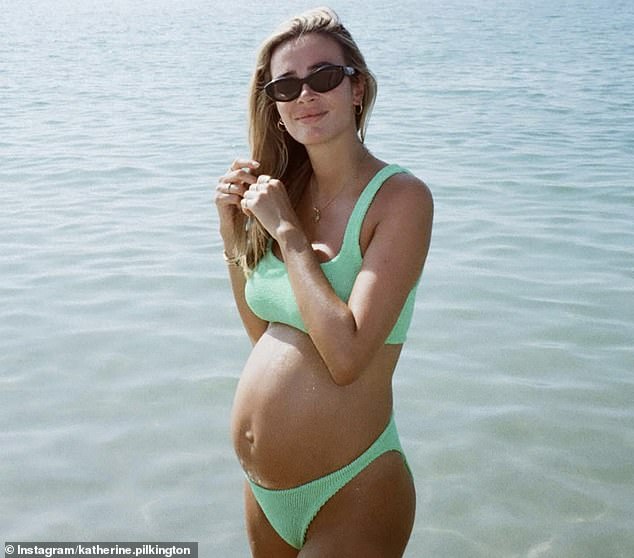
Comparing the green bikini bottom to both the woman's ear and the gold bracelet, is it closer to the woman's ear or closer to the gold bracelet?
the gold bracelet

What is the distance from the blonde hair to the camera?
10.5 feet

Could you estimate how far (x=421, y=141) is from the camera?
482 inches

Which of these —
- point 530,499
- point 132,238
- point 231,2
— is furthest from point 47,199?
point 231,2

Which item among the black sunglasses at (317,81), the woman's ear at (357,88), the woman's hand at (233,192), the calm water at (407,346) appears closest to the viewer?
the black sunglasses at (317,81)

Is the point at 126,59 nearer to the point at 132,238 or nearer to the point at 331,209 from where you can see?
the point at 132,238

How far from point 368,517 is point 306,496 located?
0.21m

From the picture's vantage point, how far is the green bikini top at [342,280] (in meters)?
3.01

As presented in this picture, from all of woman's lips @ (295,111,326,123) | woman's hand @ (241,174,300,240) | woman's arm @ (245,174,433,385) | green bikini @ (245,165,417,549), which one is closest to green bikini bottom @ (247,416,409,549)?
green bikini @ (245,165,417,549)

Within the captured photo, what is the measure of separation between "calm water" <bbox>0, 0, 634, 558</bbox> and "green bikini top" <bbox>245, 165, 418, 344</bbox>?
4.65ft

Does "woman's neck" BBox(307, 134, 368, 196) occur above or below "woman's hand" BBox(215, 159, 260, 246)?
above

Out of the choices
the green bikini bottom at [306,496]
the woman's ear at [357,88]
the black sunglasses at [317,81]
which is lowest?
the green bikini bottom at [306,496]

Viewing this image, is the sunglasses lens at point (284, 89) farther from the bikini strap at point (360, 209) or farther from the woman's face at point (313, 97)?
the bikini strap at point (360, 209)

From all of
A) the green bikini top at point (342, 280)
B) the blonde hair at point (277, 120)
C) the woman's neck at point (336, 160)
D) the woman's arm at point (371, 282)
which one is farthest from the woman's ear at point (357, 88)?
the woman's arm at point (371, 282)

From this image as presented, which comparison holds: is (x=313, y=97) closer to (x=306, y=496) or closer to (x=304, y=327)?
(x=304, y=327)
